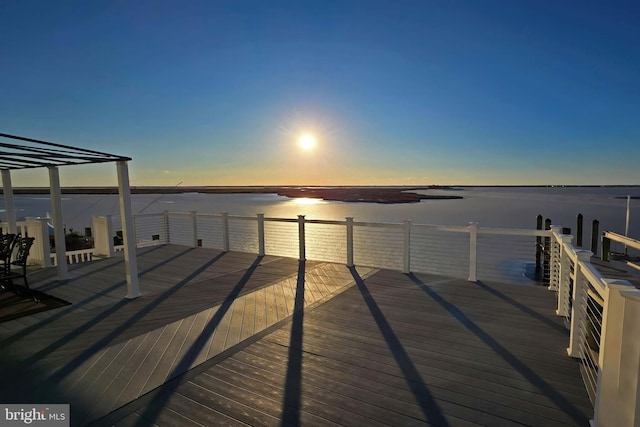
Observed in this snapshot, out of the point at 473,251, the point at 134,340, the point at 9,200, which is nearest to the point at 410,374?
the point at 134,340

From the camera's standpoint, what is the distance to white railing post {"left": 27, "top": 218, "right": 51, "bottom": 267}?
6188 millimetres

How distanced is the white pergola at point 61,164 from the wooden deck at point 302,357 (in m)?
0.62

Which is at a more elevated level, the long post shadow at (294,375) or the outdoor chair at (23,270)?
the outdoor chair at (23,270)

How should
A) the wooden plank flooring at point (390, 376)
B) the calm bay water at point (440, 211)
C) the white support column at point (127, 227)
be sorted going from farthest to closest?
1. the calm bay water at point (440, 211)
2. the white support column at point (127, 227)
3. the wooden plank flooring at point (390, 376)

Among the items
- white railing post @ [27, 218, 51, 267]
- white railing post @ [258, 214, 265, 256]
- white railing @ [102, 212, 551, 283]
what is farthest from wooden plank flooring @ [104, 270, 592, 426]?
white railing post @ [27, 218, 51, 267]

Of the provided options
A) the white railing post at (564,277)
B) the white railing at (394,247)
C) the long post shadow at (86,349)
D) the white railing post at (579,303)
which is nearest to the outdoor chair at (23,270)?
Result: the long post shadow at (86,349)

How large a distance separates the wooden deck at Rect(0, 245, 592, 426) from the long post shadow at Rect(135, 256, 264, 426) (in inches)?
0.4

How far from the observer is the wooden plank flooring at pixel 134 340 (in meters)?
2.25

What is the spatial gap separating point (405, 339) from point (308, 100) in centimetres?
882

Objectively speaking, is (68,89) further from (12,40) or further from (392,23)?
(392,23)

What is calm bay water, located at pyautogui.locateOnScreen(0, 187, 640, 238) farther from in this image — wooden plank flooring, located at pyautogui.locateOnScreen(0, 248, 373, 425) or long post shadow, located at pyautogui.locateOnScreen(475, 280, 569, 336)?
long post shadow, located at pyautogui.locateOnScreen(475, 280, 569, 336)

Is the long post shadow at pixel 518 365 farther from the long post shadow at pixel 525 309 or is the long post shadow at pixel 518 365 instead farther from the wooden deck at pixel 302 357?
the long post shadow at pixel 525 309

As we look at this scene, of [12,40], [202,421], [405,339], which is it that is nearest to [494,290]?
[405,339]

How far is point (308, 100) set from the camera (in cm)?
1025
